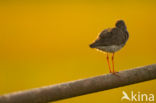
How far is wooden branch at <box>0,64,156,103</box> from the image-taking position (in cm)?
220

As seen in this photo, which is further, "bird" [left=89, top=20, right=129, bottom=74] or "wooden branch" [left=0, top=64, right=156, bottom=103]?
"bird" [left=89, top=20, right=129, bottom=74]

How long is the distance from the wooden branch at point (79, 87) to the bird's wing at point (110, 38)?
112cm

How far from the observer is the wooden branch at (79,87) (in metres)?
2.20

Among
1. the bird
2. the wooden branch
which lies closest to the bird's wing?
the bird

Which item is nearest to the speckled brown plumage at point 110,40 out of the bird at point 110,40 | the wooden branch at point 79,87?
the bird at point 110,40

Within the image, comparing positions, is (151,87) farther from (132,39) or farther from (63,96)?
(63,96)

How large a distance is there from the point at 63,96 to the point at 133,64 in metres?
4.39

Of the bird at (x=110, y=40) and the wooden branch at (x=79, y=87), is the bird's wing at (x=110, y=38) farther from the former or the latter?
the wooden branch at (x=79, y=87)

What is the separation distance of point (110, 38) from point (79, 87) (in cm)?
160

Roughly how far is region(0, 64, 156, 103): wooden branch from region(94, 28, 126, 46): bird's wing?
1.12 meters

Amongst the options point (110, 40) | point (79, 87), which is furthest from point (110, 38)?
point (79, 87)

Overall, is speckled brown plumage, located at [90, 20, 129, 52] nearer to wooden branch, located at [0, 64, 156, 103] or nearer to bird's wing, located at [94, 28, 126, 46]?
bird's wing, located at [94, 28, 126, 46]

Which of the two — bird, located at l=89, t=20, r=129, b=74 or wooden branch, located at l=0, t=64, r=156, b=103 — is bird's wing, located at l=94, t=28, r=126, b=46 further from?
wooden branch, located at l=0, t=64, r=156, b=103

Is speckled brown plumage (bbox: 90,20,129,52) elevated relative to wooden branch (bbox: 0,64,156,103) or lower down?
elevated
